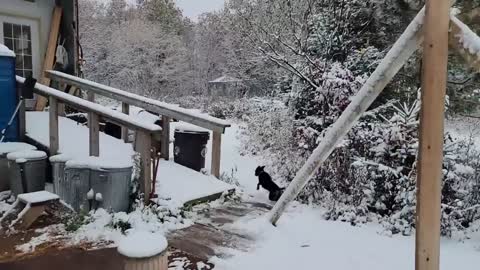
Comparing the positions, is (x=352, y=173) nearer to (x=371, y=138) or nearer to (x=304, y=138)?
(x=371, y=138)

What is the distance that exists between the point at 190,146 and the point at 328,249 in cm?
267

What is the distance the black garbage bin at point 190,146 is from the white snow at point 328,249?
1.63 m

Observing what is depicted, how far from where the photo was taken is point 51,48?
23.5ft

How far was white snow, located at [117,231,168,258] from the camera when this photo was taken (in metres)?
2.27

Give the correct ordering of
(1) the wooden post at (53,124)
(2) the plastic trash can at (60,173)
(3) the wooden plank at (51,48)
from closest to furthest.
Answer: (2) the plastic trash can at (60,173), (1) the wooden post at (53,124), (3) the wooden plank at (51,48)

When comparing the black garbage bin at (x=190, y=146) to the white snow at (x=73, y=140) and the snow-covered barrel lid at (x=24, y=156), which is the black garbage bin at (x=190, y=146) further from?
the snow-covered barrel lid at (x=24, y=156)

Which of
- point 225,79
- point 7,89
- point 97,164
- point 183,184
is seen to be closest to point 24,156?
point 97,164

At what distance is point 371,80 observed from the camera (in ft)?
9.28

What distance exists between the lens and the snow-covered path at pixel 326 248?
10.4 ft

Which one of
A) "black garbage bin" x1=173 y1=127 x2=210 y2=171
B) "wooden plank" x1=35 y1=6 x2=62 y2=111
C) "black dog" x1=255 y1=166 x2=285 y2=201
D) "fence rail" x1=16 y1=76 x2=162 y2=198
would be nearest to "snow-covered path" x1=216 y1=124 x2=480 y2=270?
"black dog" x1=255 y1=166 x2=285 y2=201

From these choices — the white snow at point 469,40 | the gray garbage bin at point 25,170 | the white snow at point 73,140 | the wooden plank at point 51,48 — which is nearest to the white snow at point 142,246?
the white snow at point 469,40

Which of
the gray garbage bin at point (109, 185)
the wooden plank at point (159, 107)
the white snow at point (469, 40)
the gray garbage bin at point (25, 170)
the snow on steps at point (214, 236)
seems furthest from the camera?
the wooden plank at point (159, 107)

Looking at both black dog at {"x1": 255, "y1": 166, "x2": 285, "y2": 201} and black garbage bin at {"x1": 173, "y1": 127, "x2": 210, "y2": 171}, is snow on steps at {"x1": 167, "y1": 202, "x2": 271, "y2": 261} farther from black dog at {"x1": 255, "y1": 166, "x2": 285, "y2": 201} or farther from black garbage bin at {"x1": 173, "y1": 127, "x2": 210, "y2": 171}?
black garbage bin at {"x1": 173, "y1": 127, "x2": 210, "y2": 171}

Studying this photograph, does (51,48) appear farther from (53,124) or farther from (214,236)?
(214,236)
